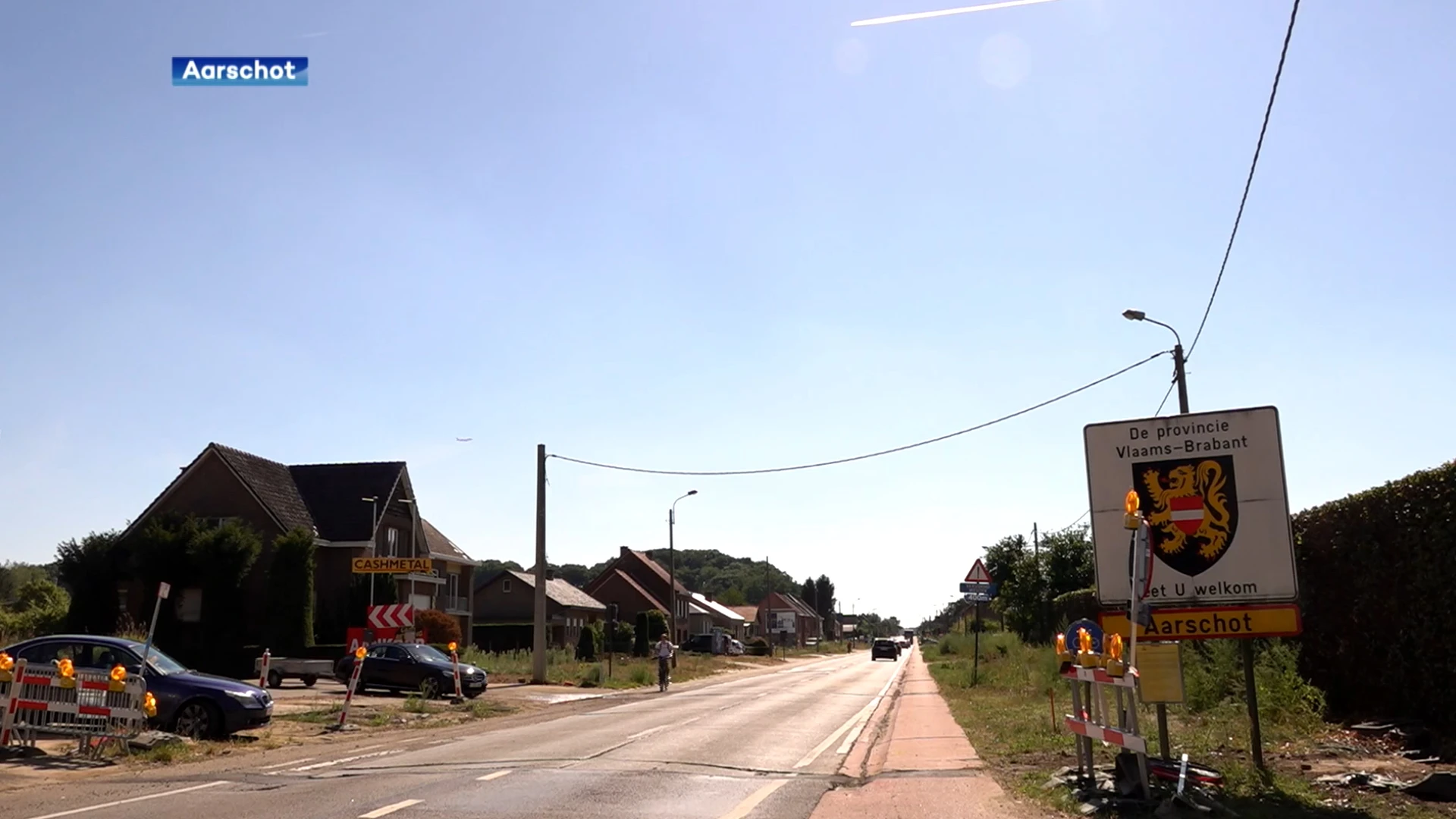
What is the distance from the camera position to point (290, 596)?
134 ft

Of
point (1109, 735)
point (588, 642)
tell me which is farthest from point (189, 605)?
point (1109, 735)

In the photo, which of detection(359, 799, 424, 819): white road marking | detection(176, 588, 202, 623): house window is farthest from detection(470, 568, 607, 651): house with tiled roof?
detection(359, 799, 424, 819): white road marking

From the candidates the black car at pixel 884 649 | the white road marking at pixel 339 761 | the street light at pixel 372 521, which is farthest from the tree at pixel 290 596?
the black car at pixel 884 649

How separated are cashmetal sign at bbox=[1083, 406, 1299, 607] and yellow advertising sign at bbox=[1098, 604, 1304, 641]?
9 cm

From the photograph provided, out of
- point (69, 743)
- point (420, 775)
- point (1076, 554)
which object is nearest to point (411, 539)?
point (1076, 554)

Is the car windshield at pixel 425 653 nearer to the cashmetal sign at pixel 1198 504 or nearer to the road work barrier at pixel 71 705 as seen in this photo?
the road work barrier at pixel 71 705

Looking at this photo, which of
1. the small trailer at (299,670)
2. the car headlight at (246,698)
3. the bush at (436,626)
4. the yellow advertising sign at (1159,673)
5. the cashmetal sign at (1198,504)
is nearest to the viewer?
the yellow advertising sign at (1159,673)

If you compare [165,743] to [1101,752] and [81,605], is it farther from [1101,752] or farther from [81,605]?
[81,605]

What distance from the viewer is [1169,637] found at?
A: 10.9 metres

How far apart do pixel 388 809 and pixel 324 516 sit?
4162 centimetres

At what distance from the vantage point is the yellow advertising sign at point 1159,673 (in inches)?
355

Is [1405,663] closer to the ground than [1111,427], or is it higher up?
closer to the ground

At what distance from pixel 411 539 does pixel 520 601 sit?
24.5m

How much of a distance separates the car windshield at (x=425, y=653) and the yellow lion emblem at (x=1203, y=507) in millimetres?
21964
